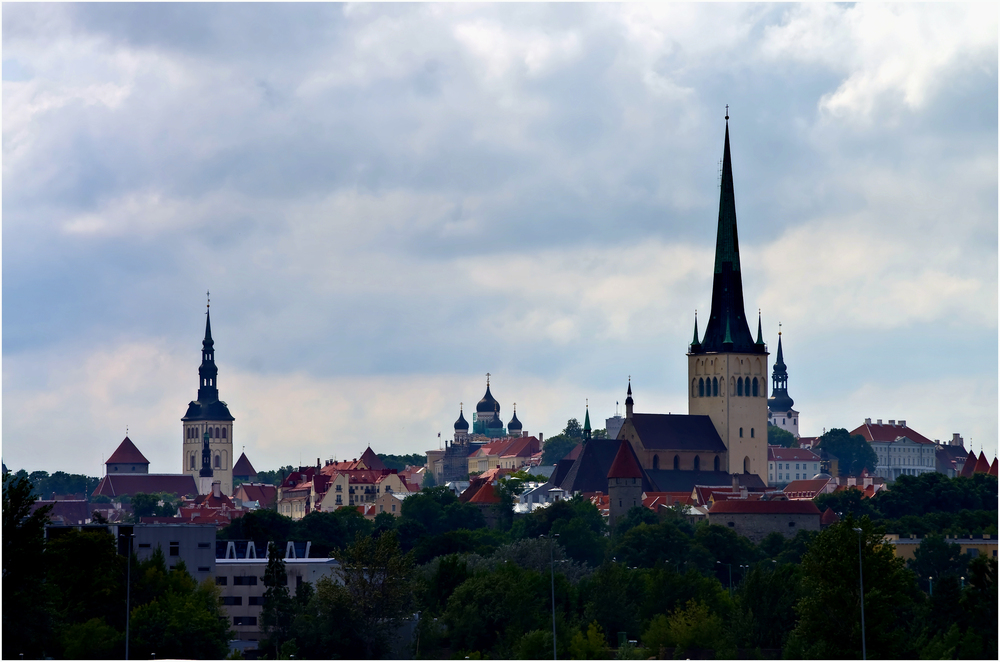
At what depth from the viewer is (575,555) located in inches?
5310

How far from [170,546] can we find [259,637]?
38.2ft

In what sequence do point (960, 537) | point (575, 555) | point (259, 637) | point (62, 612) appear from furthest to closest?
point (575, 555) < point (960, 537) < point (259, 637) < point (62, 612)

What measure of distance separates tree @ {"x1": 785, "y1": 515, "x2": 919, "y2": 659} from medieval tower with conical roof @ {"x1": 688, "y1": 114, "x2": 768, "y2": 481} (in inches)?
4212

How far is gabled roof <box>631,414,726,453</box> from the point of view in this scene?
174750 millimetres

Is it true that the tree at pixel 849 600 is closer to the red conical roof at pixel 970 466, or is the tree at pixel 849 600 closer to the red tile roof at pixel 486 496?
the red tile roof at pixel 486 496

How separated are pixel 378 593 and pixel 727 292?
9556 cm

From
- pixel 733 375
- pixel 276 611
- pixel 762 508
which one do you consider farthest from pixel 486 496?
pixel 276 611

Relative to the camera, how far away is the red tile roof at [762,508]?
144625 mm

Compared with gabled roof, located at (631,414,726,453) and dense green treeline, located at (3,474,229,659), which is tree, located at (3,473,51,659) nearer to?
dense green treeline, located at (3,474,229,659)

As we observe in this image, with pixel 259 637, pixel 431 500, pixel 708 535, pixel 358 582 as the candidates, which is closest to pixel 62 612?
pixel 358 582

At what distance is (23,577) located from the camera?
61906 mm

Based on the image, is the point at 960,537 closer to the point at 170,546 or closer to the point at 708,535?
the point at 708,535

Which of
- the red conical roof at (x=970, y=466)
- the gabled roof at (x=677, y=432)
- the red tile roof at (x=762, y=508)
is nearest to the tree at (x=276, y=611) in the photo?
the red tile roof at (x=762, y=508)

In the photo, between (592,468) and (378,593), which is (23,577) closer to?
(378,593)
